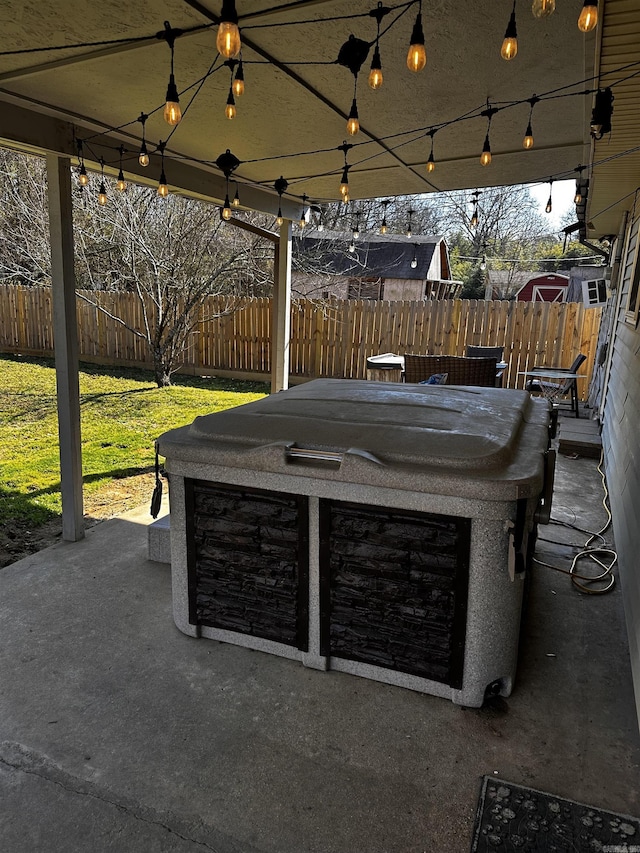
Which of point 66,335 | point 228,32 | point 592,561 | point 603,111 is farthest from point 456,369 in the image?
point 228,32

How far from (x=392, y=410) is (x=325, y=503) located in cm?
Result: 66

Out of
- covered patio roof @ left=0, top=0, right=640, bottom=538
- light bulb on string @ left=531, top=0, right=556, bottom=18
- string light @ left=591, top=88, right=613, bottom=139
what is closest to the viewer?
light bulb on string @ left=531, top=0, right=556, bottom=18

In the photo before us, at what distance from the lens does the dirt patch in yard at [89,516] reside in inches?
134

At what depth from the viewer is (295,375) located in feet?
33.6

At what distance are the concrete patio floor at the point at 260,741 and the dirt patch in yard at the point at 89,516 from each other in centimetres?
89

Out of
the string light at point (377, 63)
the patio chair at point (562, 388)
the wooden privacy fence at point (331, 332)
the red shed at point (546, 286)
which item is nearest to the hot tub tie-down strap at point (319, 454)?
the string light at point (377, 63)

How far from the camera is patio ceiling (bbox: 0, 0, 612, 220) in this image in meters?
1.98

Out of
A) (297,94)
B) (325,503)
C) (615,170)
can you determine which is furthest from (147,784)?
(615,170)

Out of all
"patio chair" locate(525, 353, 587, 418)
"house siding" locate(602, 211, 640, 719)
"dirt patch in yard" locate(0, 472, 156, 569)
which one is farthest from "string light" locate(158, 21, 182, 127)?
"patio chair" locate(525, 353, 587, 418)

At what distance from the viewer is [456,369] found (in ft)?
20.0

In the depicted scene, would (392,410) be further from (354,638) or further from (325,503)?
(354,638)

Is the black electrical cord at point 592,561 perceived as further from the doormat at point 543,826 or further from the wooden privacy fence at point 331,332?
the wooden privacy fence at point 331,332

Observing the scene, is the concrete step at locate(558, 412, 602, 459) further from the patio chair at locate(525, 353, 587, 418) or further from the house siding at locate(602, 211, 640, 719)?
the patio chair at locate(525, 353, 587, 418)

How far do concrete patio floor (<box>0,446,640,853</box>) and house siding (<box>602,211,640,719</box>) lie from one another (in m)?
0.21
